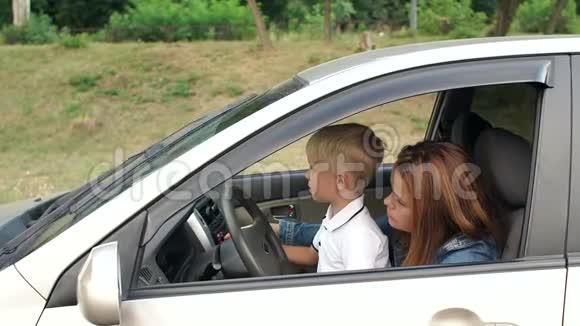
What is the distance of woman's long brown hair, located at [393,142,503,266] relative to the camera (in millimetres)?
2322

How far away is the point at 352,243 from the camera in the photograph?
7.94 ft

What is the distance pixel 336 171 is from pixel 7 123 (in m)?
10.9

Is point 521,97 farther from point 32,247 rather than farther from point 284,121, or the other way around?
point 32,247

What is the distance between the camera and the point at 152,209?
6.36 feet

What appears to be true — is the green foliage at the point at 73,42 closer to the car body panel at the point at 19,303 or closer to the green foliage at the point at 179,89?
the green foliage at the point at 179,89

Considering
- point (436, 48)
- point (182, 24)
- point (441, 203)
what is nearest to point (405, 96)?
point (436, 48)

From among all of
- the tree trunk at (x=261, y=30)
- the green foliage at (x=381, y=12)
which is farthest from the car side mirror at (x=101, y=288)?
the green foliage at (x=381, y=12)

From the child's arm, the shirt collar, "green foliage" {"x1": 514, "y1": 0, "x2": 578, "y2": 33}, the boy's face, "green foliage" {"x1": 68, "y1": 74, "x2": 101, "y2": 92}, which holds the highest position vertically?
"green foliage" {"x1": 514, "y1": 0, "x2": 578, "y2": 33}

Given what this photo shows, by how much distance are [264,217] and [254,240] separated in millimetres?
258

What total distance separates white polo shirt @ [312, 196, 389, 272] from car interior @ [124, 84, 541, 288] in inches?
7.4

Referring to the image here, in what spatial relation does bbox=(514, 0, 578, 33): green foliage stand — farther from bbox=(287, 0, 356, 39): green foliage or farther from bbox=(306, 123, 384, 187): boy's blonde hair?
bbox=(306, 123, 384, 187): boy's blonde hair

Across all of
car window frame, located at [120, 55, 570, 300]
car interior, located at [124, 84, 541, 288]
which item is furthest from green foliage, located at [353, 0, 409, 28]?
car window frame, located at [120, 55, 570, 300]

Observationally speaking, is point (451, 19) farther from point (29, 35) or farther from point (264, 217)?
point (264, 217)

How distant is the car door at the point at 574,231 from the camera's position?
6.30ft
